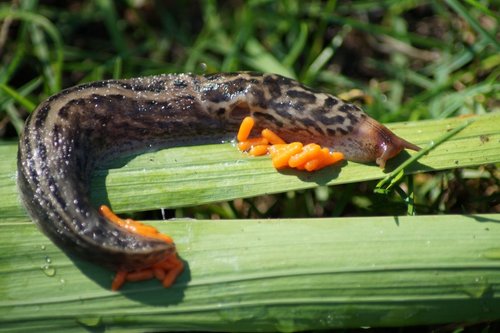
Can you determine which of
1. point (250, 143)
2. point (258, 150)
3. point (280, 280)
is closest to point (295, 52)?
point (250, 143)

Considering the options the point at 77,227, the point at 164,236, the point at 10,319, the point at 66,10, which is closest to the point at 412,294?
the point at 164,236

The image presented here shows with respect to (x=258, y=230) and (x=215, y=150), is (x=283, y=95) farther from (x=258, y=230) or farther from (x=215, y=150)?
(x=258, y=230)

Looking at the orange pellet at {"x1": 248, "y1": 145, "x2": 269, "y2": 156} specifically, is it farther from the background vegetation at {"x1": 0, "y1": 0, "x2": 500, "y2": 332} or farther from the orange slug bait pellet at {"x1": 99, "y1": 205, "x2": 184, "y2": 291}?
the orange slug bait pellet at {"x1": 99, "y1": 205, "x2": 184, "y2": 291}

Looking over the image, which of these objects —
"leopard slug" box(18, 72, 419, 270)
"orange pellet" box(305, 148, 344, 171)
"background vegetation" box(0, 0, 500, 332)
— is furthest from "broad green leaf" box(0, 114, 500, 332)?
"background vegetation" box(0, 0, 500, 332)

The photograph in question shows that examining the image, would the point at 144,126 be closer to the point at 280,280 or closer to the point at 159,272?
the point at 159,272

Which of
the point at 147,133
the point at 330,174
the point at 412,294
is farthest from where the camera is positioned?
the point at 147,133

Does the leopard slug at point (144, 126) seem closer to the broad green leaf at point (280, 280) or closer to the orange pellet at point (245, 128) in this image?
the orange pellet at point (245, 128)
